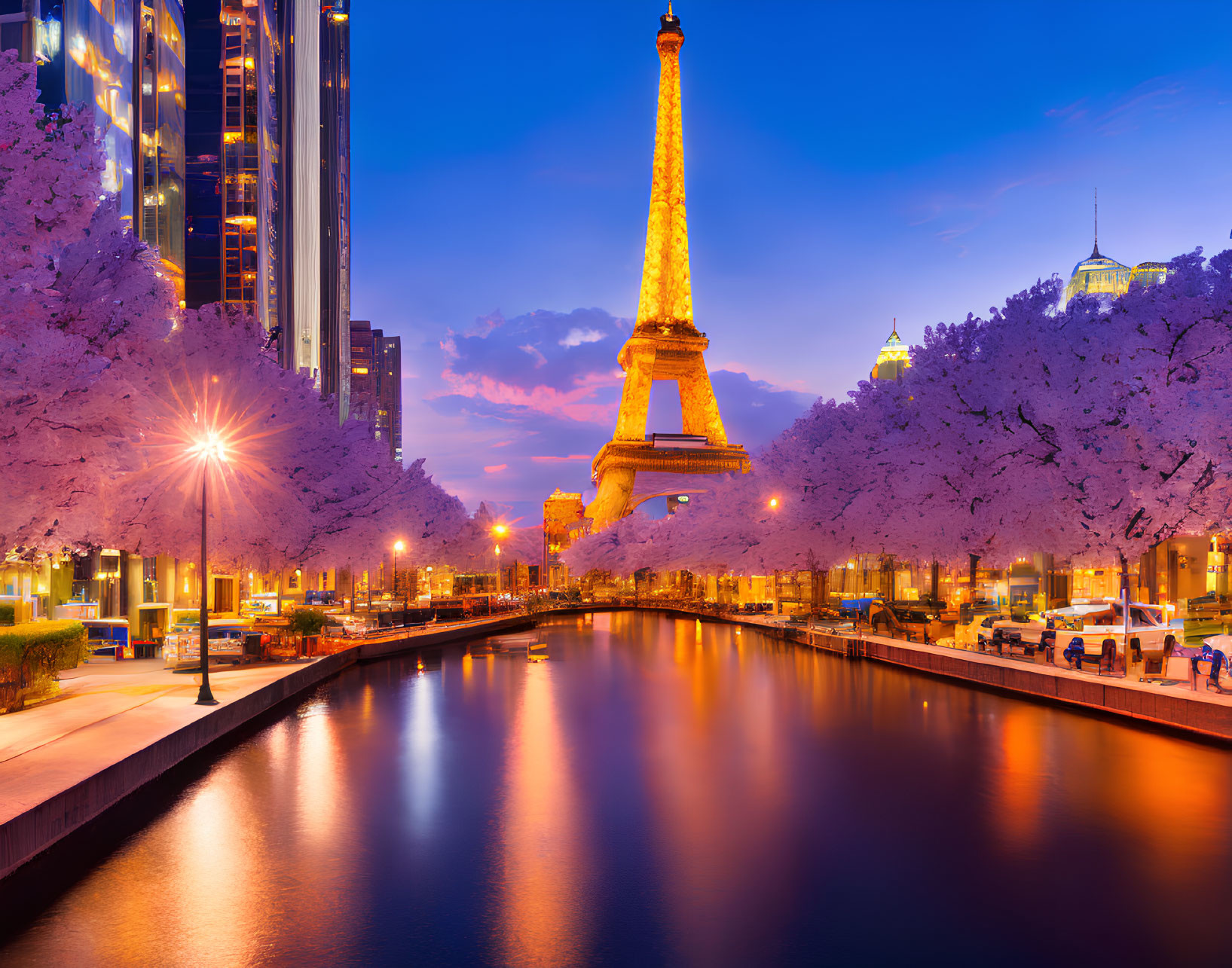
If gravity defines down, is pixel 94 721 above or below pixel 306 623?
below

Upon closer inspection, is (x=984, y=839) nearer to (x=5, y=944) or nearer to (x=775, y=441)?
(x=5, y=944)

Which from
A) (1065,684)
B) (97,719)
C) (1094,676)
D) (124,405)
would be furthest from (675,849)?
(1094,676)

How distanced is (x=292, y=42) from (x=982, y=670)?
13126 centimetres

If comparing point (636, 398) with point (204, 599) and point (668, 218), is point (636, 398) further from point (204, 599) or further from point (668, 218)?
point (204, 599)

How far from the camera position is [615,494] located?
105312 millimetres

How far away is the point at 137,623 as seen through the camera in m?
36.2

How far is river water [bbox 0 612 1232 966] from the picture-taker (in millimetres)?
9297

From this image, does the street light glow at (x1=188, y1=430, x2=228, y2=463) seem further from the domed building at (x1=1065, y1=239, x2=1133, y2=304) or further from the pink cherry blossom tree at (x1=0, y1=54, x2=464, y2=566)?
the domed building at (x1=1065, y1=239, x2=1133, y2=304)

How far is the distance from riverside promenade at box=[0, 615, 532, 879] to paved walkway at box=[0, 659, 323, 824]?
0.03 metres

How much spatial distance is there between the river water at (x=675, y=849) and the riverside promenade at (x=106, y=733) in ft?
2.85

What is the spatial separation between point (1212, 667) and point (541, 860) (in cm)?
1808

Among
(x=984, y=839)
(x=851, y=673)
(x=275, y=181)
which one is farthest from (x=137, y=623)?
(x=275, y=181)

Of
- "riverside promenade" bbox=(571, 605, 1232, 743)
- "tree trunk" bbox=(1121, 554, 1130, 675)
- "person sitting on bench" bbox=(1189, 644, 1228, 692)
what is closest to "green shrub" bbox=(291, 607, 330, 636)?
"riverside promenade" bbox=(571, 605, 1232, 743)

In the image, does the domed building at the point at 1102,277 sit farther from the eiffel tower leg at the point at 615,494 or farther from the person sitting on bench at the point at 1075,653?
the person sitting on bench at the point at 1075,653
